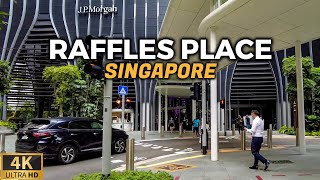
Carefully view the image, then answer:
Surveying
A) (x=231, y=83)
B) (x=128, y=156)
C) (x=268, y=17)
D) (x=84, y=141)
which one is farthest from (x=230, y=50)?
(x=231, y=83)

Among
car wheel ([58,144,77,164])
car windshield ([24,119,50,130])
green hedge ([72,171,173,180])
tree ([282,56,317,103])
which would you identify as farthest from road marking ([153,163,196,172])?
tree ([282,56,317,103])

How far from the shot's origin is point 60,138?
464 inches

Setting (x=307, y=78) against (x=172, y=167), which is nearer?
(x=172, y=167)

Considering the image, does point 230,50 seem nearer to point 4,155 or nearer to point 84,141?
point 84,141

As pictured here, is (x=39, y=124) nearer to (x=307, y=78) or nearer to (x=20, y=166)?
(x=20, y=166)

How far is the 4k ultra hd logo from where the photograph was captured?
653 centimetres

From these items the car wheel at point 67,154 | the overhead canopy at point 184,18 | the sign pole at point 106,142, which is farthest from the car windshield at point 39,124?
the overhead canopy at point 184,18

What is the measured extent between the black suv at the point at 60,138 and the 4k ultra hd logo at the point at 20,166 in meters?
4.94

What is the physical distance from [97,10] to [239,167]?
114 ft

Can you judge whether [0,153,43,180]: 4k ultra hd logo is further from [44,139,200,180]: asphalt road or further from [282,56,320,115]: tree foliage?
[282,56,320,115]: tree foliage

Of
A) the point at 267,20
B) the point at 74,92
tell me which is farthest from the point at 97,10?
the point at 267,20

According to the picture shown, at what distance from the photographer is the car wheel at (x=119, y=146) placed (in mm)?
14572

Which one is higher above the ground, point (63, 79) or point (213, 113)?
point (63, 79)

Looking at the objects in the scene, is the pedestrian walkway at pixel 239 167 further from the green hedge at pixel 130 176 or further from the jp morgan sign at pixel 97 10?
the jp morgan sign at pixel 97 10
